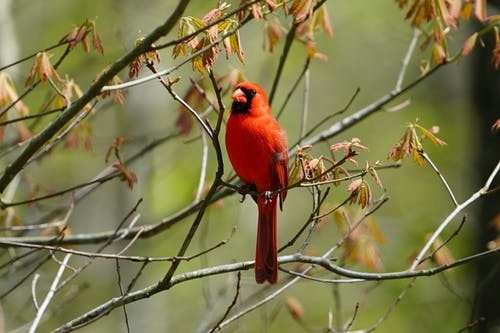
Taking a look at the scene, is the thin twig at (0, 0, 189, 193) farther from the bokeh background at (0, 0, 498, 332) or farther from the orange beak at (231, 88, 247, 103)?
the bokeh background at (0, 0, 498, 332)

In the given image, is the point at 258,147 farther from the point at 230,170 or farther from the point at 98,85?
the point at 230,170

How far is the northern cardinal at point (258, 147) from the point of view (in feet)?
12.5

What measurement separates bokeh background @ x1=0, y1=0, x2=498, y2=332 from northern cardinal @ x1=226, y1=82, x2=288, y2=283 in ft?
2.90

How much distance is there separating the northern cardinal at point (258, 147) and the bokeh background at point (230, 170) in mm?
885

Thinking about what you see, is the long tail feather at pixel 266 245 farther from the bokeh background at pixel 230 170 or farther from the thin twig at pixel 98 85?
the thin twig at pixel 98 85

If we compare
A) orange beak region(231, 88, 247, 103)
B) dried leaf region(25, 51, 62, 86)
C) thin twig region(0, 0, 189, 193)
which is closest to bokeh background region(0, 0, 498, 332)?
orange beak region(231, 88, 247, 103)

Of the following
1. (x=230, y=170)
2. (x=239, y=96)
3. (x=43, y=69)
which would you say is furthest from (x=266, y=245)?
(x=230, y=170)

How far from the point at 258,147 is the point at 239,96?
0.27 meters

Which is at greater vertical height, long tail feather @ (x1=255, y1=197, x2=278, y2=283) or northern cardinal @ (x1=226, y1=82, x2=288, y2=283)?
northern cardinal @ (x1=226, y1=82, x2=288, y2=283)

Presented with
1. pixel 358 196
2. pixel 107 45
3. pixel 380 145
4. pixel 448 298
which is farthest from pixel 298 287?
pixel 358 196

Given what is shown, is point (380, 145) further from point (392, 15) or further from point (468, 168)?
point (468, 168)

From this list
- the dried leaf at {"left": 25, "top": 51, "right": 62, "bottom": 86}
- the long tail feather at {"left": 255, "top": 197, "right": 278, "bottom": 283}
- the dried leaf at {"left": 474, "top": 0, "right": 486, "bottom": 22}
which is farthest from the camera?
the long tail feather at {"left": 255, "top": 197, "right": 278, "bottom": 283}

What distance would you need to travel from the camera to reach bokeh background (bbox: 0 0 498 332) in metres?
6.68

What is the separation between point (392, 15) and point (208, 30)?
341 inches
